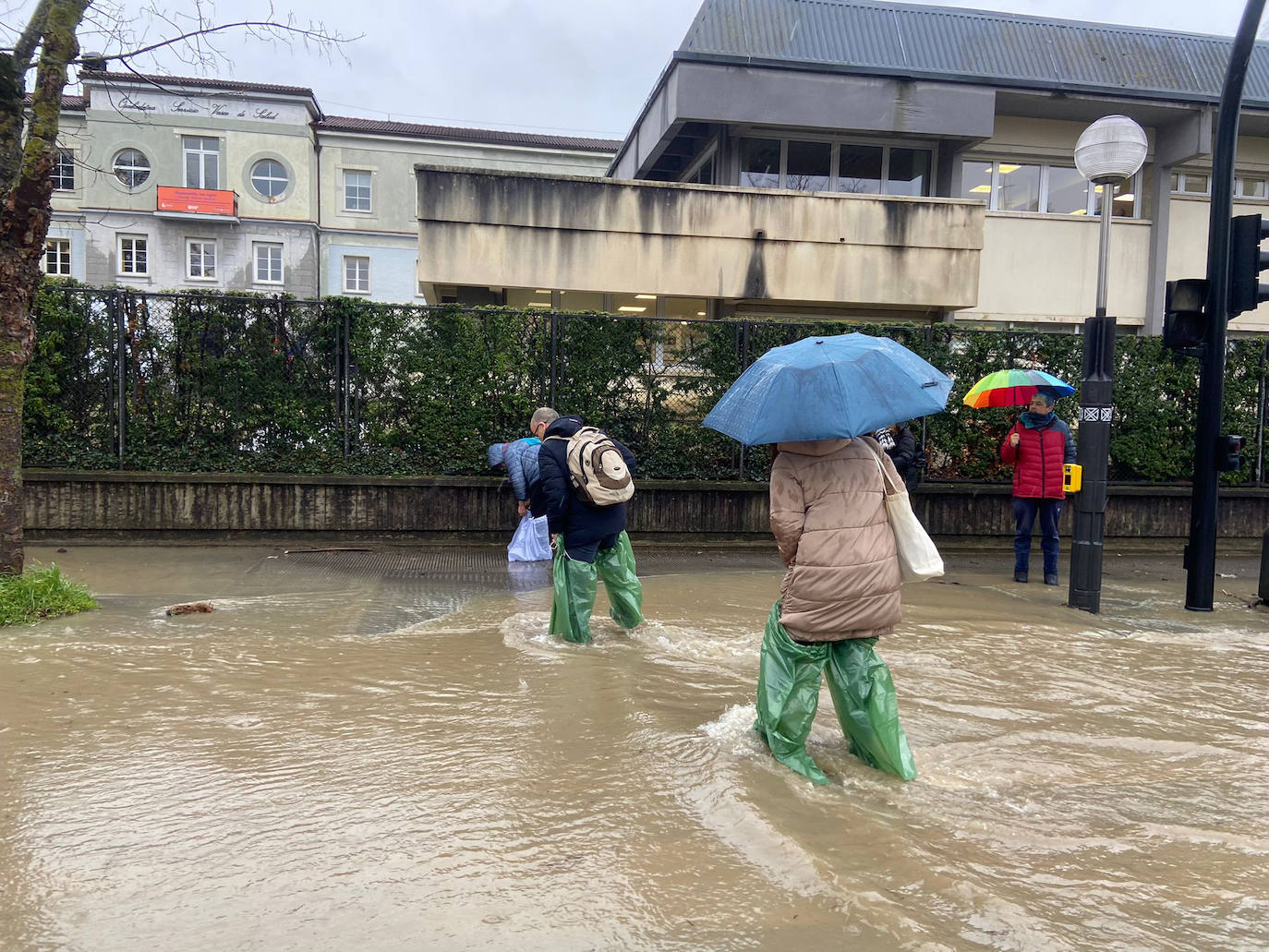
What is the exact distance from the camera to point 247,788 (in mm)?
4035

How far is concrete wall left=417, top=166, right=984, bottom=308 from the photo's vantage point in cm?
1498

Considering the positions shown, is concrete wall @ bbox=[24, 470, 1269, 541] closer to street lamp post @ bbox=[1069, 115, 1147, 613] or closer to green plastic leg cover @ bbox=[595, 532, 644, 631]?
street lamp post @ bbox=[1069, 115, 1147, 613]

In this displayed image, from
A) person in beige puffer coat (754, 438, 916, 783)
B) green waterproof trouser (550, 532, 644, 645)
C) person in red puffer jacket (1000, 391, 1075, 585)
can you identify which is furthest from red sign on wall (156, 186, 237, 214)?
person in beige puffer coat (754, 438, 916, 783)

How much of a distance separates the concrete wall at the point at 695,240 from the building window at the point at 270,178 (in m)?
27.4

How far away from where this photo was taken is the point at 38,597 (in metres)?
7.00

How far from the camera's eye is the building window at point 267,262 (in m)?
39.2

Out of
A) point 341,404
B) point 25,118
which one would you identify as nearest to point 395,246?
point 341,404

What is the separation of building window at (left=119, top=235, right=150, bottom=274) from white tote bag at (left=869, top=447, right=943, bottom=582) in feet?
134

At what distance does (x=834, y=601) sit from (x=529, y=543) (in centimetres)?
627

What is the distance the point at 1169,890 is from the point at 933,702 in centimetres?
224

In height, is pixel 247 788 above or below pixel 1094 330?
below

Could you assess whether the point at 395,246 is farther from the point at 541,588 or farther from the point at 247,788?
the point at 247,788

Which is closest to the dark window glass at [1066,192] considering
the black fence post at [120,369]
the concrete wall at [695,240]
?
the concrete wall at [695,240]

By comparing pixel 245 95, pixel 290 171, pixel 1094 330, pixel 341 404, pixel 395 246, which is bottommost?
pixel 341 404
